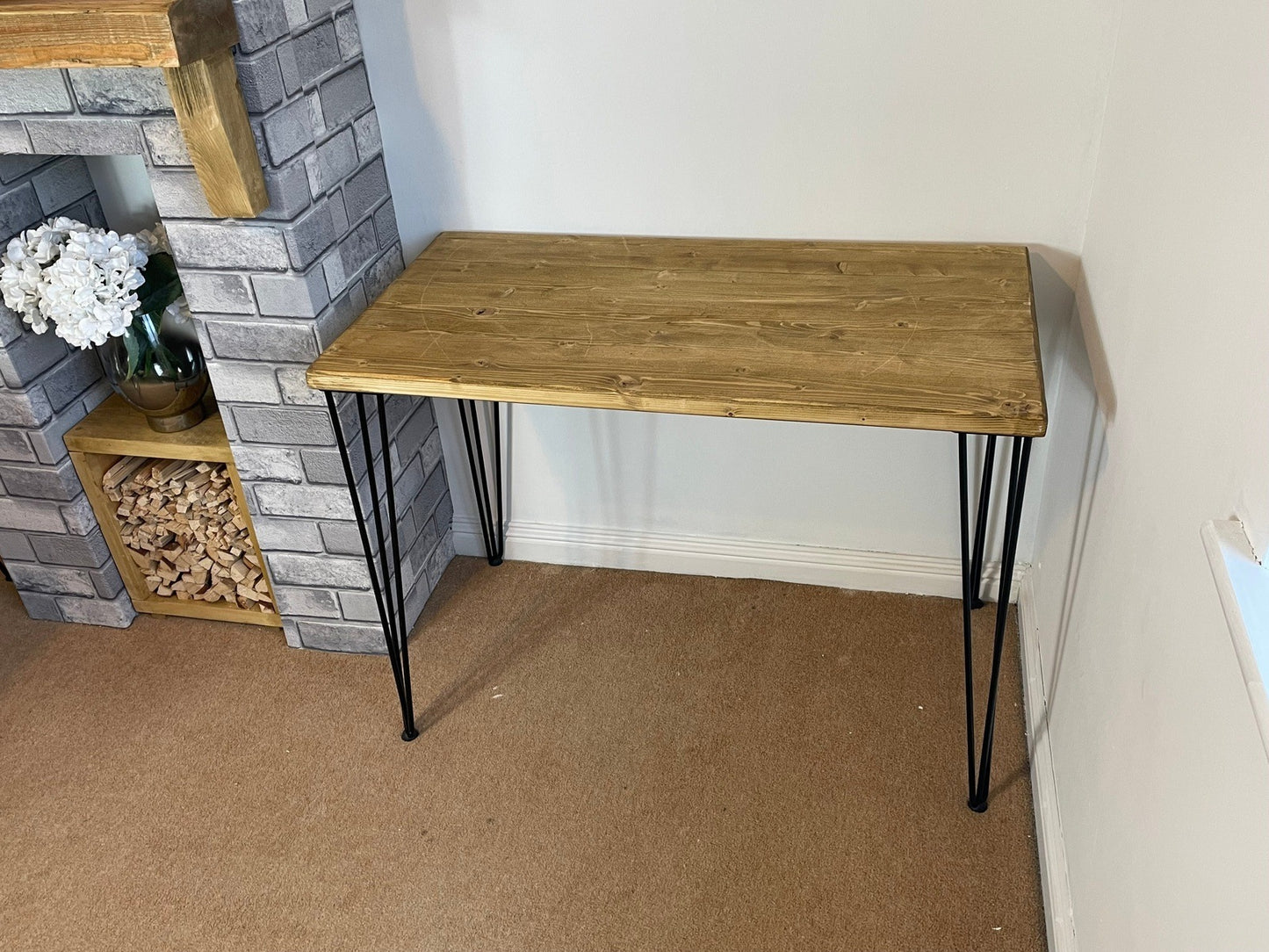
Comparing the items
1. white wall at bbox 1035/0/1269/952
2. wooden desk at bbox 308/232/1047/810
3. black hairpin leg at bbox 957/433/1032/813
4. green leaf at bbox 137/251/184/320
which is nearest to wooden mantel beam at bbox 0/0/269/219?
wooden desk at bbox 308/232/1047/810

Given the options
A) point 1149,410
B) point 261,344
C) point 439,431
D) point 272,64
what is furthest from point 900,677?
point 272,64

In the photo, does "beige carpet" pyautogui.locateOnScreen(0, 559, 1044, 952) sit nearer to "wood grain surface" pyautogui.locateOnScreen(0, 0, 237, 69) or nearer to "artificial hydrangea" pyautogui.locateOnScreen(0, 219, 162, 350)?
"artificial hydrangea" pyautogui.locateOnScreen(0, 219, 162, 350)

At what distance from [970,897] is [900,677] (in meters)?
0.45

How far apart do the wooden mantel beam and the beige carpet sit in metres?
0.97

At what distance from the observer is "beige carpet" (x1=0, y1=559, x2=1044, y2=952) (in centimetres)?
157

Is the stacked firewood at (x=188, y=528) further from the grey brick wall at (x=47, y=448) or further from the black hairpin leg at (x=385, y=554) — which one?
the black hairpin leg at (x=385, y=554)

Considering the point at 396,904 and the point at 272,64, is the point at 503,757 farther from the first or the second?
the point at 272,64

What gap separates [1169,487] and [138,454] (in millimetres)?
1720

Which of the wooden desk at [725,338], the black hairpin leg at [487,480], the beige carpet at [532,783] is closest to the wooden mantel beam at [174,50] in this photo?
the wooden desk at [725,338]

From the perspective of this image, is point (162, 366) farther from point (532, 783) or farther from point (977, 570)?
point (977, 570)

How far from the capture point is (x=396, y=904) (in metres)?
1.60

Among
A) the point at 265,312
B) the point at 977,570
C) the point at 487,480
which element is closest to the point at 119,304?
the point at 265,312

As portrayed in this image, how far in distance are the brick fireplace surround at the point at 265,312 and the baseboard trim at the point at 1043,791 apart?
1.16m

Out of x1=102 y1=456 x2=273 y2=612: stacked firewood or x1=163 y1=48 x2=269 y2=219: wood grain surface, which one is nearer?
x1=163 y1=48 x2=269 y2=219: wood grain surface
